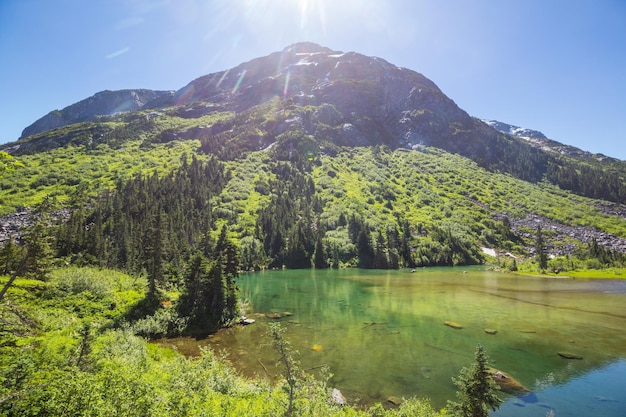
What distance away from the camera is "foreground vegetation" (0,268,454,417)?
37.0 ft

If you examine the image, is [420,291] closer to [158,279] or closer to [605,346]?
[605,346]

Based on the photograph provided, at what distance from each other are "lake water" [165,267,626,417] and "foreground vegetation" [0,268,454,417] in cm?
402

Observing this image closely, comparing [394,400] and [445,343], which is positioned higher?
[394,400]

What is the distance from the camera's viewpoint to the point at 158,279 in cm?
5028

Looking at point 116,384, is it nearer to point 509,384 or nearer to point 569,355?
point 509,384

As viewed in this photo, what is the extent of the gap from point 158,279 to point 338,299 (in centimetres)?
3306

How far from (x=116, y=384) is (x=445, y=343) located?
33.9m

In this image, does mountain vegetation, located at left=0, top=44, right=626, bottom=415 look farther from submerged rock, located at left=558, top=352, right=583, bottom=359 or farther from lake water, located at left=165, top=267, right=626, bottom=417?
submerged rock, located at left=558, top=352, right=583, bottom=359

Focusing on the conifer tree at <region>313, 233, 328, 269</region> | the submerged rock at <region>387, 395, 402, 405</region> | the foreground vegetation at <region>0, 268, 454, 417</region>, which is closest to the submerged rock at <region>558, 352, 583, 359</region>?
the submerged rock at <region>387, 395, 402, 405</region>

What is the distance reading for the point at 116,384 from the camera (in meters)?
13.4

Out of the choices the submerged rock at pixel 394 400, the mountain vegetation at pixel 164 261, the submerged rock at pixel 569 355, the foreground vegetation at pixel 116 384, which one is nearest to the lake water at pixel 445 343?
the submerged rock at pixel 394 400

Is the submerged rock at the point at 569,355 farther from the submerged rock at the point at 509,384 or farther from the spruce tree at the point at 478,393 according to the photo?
the spruce tree at the point at 478,393

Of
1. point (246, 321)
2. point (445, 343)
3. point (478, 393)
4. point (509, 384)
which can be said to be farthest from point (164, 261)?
point (478, 393)

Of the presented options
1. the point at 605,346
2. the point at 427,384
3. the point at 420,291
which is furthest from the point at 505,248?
the point at 427,384
